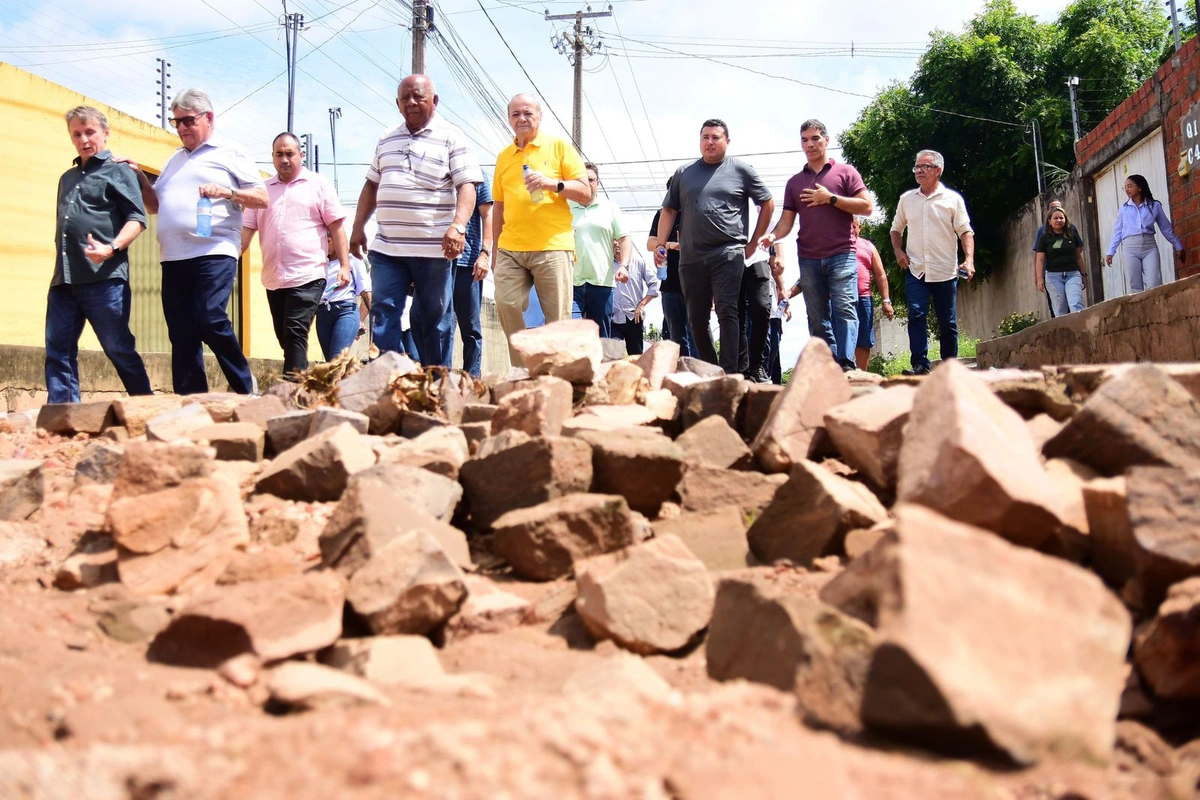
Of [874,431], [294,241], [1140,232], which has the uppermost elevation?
[1140,232]

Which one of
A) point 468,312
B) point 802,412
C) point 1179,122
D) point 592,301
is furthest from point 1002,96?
point 802,412

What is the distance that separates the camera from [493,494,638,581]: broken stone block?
269cm

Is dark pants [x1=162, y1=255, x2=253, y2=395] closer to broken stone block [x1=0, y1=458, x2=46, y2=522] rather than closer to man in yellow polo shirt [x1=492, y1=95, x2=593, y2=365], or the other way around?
man in yellow polo shirt [x1=492, y1=95, x2=593, y2=365]

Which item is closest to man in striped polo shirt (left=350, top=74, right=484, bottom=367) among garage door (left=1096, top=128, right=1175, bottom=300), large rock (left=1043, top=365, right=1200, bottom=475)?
large rock (left=1043, top=365, right=1200, bottom=475)

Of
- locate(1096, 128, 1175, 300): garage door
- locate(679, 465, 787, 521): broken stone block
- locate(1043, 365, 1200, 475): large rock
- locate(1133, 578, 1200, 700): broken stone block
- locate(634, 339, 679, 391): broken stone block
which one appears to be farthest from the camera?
locate(1096, 128, 1175, 300): garage door

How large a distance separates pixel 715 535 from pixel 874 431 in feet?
1.86

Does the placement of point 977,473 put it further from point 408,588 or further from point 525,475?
point 525,475

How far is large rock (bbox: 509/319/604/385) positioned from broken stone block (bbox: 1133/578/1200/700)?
100 inches

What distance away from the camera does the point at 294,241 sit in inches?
214

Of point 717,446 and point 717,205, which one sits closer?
point 717,446

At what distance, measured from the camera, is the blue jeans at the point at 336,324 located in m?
6.38

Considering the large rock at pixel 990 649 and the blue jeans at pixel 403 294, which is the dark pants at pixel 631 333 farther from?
the large rock at pixel 990 649

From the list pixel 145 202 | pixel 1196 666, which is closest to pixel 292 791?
pixel 1196 666

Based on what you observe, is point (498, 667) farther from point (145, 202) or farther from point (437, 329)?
point (145, 202)
